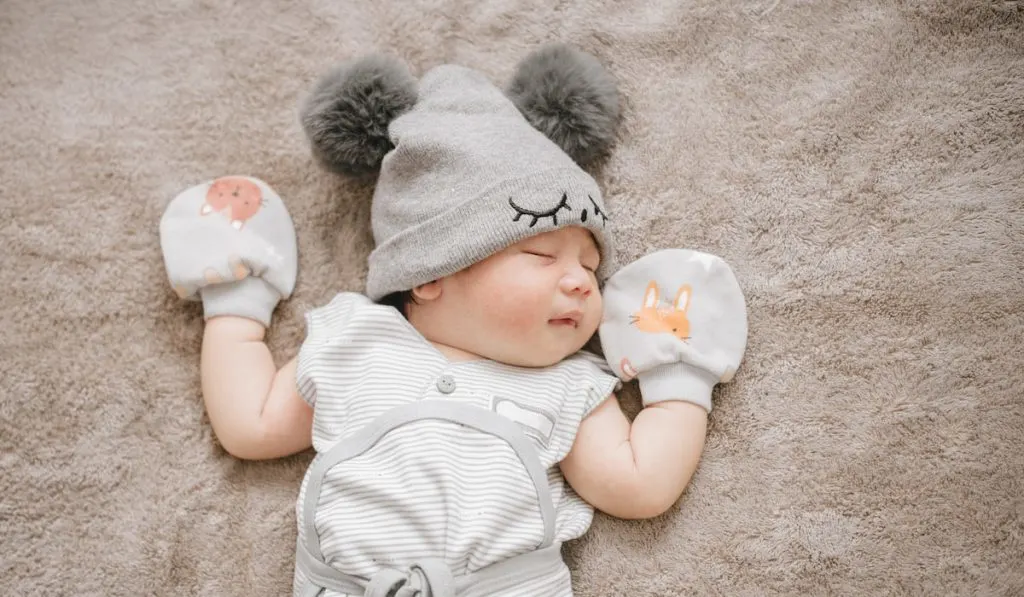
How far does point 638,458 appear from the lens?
103 centimetres

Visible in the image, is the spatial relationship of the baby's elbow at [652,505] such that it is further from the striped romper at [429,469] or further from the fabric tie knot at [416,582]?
the fabric tie knot at [416,582]

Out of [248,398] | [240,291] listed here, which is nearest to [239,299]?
[240,291]

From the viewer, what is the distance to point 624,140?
117 centimetres

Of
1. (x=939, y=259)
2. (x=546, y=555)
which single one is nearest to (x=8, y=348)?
(x=546, y=555)

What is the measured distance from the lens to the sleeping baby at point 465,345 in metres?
0.97

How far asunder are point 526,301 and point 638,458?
0.85 ft

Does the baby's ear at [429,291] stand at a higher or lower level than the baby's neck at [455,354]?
higher

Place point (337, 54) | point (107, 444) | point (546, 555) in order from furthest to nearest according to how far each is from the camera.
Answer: point (337, 54) → point (107, 444) → point (546, 555)

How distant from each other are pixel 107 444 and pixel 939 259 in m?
1.21

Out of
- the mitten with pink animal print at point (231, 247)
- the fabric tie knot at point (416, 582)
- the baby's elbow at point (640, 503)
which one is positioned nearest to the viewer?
the fabric tie knot at point (416, 582)

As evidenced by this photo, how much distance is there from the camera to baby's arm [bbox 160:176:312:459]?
1.09 m

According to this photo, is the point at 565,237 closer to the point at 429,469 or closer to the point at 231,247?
the point at 429,469

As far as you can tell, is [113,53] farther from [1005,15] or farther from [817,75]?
[1005,15]

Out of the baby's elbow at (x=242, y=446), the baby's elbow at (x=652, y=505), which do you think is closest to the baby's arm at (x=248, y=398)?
the baby's elbow at (x=242, y=446)
